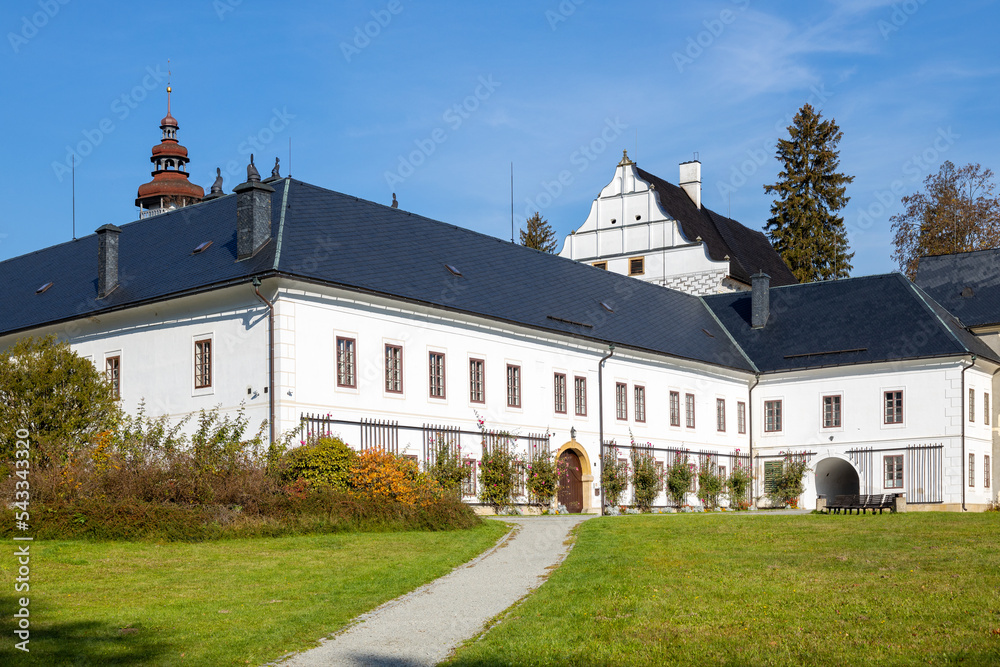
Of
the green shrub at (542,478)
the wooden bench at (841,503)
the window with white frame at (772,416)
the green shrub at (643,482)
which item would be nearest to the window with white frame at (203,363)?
the green shrub at (542,478)

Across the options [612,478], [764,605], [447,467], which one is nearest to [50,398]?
[447,467]

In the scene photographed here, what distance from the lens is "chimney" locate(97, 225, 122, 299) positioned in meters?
34.1

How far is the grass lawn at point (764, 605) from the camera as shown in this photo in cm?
1070

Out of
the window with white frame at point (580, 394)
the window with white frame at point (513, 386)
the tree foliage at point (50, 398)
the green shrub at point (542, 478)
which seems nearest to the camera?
the tree foliage at point (50, 398)

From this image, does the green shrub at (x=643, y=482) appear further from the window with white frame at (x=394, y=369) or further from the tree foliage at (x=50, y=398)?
the tree foliage at (x=50, y=398)

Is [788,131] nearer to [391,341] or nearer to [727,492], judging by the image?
[727,492]

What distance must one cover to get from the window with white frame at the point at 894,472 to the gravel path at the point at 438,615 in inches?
1038

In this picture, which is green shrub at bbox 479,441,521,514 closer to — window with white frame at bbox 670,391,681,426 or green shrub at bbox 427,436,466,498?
green shrub at bbox 427,436,466,498

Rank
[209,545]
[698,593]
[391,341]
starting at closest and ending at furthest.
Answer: [698,593]
[209,545]
[391,341]

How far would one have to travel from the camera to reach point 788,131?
208 feet

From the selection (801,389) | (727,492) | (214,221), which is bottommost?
(727,492)

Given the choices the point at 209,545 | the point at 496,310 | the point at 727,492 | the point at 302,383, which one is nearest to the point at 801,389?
the point at 727,492

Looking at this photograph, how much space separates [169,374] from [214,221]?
5.25m

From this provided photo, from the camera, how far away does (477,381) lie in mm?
34281
